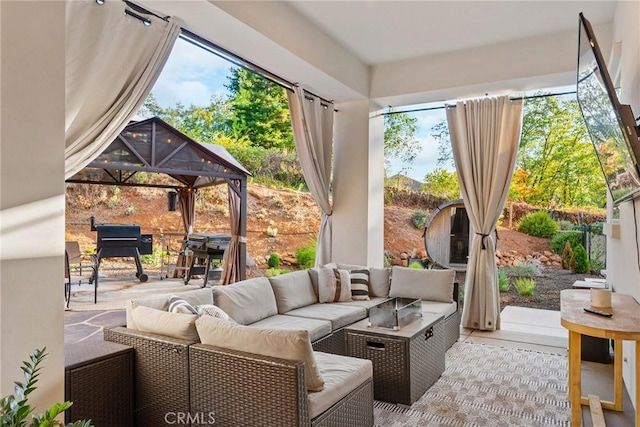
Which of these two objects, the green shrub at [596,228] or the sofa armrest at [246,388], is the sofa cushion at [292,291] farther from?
the green shrub at [596,228]

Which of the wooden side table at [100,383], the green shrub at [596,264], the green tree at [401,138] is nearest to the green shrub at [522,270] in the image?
→ the green shrub at [596,264]

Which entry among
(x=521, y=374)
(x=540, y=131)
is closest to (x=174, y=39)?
(x=521, y=374)

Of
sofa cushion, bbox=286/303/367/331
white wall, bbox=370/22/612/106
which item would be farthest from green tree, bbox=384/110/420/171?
sofa cushion, bbox=286/303/367/331

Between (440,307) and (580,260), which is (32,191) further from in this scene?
(580,260)

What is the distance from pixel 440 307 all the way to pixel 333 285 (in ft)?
3.57

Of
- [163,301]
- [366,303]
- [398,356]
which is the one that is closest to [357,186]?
[366,303]

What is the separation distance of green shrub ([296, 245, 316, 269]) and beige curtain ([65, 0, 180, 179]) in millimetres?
4496

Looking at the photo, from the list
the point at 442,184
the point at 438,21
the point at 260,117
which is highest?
the point at 438,21

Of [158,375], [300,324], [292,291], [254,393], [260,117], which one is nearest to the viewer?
[254,393]

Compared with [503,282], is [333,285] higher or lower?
higher

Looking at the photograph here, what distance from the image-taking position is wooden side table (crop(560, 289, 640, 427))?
202 cm

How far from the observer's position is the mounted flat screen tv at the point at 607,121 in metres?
2.06

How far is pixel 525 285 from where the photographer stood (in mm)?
5395

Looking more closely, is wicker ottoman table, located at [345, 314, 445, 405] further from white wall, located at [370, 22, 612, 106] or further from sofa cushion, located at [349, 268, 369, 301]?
white wall, located at [370, 22, 612, 106]
